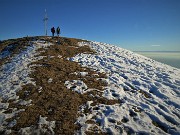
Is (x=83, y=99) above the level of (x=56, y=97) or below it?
below

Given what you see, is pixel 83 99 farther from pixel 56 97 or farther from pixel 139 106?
pixel 139 106

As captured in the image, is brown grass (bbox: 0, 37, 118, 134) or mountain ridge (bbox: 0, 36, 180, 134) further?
brown grass (bbox: 0, 37, 118, 134)

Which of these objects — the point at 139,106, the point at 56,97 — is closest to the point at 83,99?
the point at 56,97

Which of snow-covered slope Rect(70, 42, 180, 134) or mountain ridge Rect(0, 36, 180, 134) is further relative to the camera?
snow-covered slope Rect(70, 42, 180, 134)

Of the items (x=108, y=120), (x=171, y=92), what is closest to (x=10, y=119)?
(x=108, y=120)

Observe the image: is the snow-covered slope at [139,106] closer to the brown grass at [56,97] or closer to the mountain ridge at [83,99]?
the mountain ridge at [83,99]

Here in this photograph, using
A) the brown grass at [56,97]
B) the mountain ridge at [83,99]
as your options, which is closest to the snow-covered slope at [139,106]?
the mountain ridge at [83,99]

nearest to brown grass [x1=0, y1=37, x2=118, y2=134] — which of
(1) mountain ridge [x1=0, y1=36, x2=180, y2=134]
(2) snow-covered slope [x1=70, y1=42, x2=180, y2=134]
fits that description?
(1) mountain ridge [x1=0, y1=36, x2=180, y2=134]

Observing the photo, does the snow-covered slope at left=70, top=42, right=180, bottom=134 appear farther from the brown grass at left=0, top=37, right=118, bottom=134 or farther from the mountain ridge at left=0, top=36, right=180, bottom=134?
the brown grass at left=0, top=37, right=118, bottom=134

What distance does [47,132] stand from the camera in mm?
6566

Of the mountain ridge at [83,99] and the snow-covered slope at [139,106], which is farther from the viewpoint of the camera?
the snow-covered slope at [139,106]

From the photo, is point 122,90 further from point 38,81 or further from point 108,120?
point 38,81

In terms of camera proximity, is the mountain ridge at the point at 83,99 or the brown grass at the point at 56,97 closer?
A: the mountain ridge at the point at 83,99

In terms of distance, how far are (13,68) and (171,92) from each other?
42.9ft
